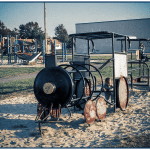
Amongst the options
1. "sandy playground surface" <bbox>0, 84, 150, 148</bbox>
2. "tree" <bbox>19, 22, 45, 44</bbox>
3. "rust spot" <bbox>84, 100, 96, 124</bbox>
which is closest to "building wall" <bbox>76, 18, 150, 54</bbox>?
"tree" <bbox>19, 22, 45, 44</bbox>

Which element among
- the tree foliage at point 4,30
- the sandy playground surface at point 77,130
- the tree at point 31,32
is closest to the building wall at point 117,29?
the tree at point 31,32

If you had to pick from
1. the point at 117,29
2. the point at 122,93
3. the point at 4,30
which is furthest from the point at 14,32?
the point at 122,93

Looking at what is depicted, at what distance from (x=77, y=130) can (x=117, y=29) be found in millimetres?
43573

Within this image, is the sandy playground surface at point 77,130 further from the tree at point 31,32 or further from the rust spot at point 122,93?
the tree at point 31,32

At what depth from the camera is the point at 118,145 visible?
3.61 meters

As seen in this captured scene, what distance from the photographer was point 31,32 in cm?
6078

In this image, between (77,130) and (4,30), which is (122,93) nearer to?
(77,130)

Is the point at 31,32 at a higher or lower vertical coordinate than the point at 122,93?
higher

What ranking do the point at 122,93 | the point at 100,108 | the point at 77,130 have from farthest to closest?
the point at 122,93
the point at 100,108
the point at 77,130

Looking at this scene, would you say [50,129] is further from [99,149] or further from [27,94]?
[27,94]

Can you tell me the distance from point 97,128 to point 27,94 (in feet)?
15.3

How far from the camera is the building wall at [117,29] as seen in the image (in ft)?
143

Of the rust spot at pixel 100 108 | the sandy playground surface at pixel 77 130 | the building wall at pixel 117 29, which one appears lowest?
the sandy playground surface at pixel 77 130

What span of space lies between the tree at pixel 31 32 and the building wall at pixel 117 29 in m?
12.4
